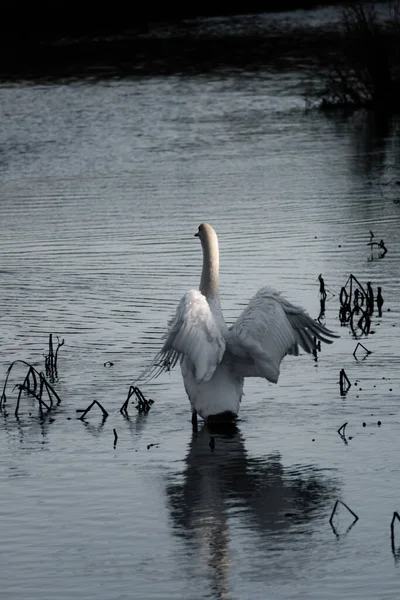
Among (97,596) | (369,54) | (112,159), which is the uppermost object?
(369,54)

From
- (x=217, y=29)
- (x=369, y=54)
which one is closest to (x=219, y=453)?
(x=369, y=54)

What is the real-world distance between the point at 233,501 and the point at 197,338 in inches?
58.6

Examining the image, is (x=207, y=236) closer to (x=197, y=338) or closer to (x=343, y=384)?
(x=343, y=384)

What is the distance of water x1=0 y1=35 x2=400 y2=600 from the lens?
26.4ft

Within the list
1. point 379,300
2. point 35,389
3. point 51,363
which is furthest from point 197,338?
point 379,300

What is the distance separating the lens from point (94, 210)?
21531 millimetres

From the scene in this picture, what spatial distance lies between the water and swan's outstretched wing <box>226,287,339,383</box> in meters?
0.49

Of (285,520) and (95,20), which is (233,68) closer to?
(95,20)

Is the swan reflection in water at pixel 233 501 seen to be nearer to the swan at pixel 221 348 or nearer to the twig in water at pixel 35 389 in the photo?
the swan at pixel 221 348

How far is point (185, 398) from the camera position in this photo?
1154 cm

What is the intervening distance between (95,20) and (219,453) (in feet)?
181

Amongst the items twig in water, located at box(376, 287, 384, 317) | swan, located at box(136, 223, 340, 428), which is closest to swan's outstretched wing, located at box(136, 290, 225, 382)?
swan, located at box(136, 223, 340, 428)

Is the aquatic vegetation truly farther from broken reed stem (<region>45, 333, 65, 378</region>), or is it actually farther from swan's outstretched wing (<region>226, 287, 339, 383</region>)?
swan's outstretched wing (<region>226, 287, 339, 383</region>)

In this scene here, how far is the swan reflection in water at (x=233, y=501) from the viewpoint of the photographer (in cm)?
822
